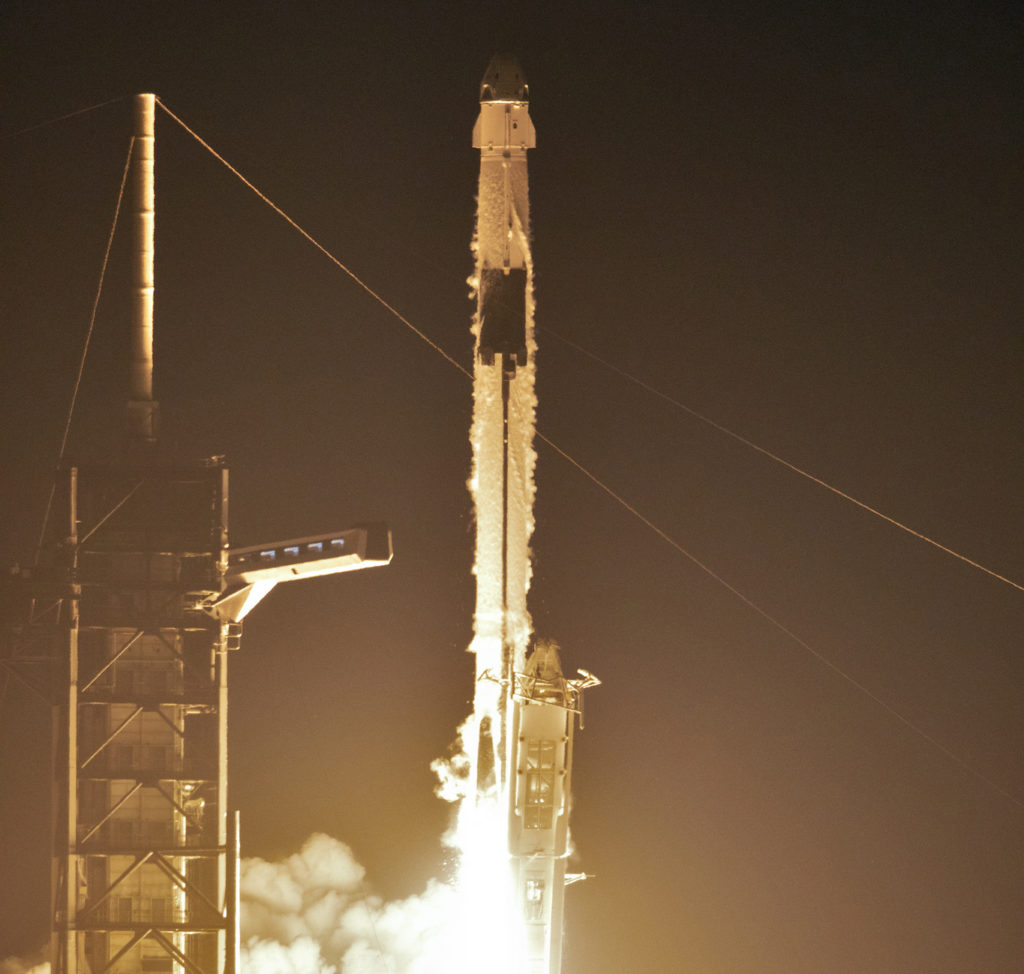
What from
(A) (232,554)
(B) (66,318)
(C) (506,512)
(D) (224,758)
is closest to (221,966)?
(D) (224,758)

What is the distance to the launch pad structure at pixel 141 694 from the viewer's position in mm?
22141

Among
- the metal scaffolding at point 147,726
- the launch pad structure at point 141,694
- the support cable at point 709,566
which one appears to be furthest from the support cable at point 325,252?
the metal scaffolding at point 147,726

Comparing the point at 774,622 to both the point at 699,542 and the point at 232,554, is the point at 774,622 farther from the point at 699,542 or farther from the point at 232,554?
the point at 232,554

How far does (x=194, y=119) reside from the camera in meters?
25.3

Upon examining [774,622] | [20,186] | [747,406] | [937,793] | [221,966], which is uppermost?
[20,186]

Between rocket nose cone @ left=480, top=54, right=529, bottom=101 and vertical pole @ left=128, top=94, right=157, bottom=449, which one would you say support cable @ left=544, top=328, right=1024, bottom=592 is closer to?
rocket nose cone @ left=480, top=54, right=529, bottom=101

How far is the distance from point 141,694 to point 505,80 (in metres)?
8.42

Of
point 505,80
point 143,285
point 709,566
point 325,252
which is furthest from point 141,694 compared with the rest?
point 505,80

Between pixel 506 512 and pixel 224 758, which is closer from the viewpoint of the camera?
pixel 224 758

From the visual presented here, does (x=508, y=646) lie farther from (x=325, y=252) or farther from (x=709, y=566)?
(x=325, y=252)

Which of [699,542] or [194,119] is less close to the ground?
[194,119]

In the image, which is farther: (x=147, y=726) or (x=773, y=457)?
(x=773, y=457)

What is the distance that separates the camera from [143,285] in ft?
76.0

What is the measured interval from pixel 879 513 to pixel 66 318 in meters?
11.1
